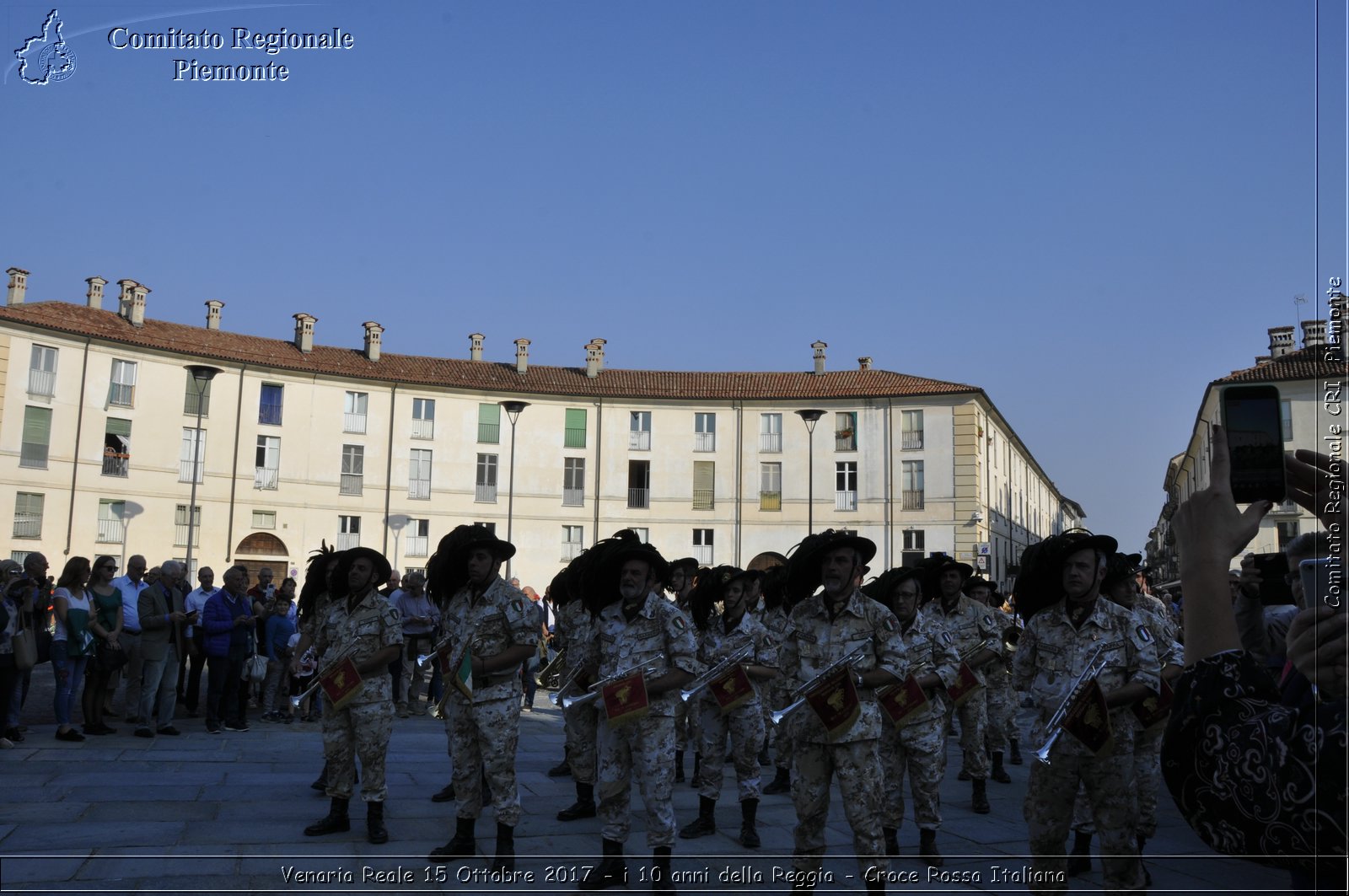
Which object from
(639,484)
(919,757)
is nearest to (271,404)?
(639,484)

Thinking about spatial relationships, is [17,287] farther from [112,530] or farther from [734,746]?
[734,746]

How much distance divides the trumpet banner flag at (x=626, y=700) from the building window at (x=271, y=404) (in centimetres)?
4070

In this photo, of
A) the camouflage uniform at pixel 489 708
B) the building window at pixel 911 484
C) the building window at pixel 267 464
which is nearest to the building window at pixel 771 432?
the building window at pixel 911 484

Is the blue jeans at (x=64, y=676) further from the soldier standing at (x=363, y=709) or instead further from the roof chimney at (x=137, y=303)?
the roof chimney at (x=137, y=303)

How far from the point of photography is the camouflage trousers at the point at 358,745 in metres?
7.71

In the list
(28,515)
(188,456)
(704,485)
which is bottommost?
Answer: (28,515)

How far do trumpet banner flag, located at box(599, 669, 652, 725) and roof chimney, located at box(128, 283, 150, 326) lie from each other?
44258 mm

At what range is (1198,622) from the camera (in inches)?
74.1

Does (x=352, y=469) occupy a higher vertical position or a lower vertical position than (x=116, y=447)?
lower

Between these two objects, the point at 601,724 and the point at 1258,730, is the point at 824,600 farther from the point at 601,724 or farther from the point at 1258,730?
the point at 1258,730

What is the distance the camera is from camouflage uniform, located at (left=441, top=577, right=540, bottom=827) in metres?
7.04

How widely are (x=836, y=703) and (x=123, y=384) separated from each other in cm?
4235

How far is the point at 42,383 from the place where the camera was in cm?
3894

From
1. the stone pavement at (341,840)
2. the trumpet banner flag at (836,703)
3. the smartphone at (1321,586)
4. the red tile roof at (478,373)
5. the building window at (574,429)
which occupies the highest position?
the red tile roof at (478,373)
